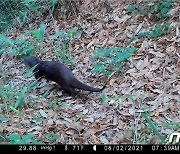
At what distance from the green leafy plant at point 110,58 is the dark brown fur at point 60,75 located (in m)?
0.40

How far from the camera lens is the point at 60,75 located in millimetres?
4715

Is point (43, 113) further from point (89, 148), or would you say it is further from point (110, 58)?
point (110, 58)

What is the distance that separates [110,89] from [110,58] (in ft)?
2.14

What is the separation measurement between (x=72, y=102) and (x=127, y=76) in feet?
2.46

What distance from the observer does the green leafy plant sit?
15.6ft

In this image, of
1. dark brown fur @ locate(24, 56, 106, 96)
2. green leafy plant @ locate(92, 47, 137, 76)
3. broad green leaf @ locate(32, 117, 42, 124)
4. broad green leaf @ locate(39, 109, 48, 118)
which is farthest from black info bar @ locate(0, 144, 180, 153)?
green leafy plant @ locate(92, 47, 137, 76)

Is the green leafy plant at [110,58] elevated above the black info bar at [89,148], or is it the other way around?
the green leafy plant at [110,58]

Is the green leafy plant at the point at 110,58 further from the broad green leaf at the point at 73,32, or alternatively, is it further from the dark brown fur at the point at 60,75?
the broad green leaf at the point at 73,32

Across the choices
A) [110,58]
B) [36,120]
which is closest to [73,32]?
[110,58]

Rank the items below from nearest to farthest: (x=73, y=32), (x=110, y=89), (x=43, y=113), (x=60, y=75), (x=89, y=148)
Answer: (x=89, y=148)
(x=43, y=113)
(x=110, y=89)
(x=60, y=75)
(x=73, y=32)

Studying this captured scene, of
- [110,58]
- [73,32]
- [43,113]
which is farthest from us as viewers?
[73,32]

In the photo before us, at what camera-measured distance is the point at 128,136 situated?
3393mm

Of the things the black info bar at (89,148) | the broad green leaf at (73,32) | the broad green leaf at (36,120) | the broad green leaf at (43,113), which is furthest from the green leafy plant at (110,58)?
the black info bar at (89,148)

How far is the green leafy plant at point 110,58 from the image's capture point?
4.74m
